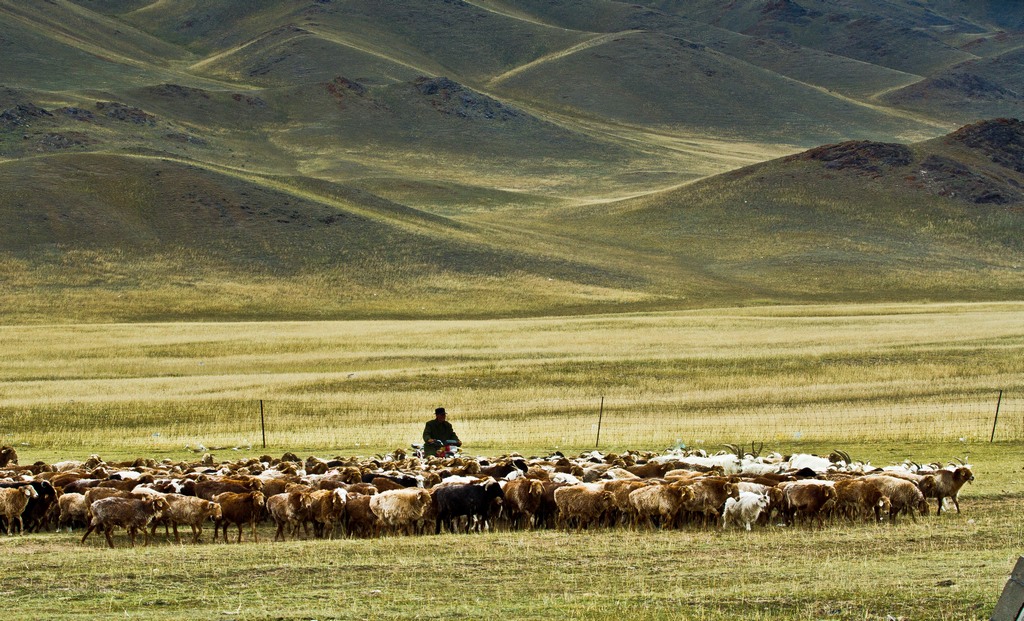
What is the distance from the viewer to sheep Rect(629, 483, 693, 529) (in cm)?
1628

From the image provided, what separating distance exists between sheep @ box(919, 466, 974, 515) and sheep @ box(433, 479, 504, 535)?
20.3ft

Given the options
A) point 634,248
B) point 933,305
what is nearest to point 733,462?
point 933,305

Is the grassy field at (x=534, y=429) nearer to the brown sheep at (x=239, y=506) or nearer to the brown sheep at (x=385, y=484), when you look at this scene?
the brown sheep at (x=239, y=506)

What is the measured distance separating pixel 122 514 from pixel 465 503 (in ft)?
15.3

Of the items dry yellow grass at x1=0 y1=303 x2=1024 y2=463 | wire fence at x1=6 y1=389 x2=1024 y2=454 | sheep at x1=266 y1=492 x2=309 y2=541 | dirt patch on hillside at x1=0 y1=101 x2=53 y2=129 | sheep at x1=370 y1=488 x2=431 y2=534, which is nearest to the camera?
sheep at x1=370 y1=488 x2=431 y2=534

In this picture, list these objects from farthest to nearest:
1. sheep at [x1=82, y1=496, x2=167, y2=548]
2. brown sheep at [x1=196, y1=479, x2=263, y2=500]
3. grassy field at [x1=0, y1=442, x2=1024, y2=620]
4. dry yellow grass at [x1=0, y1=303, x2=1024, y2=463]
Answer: dry yellow grass at [x1=0, y1=303, x2=1024, y2=463] < brown sheep at [x1=196, y1=479, x2=263, y2=500] < sheep at [x1=82, y1=496, x2=167, y2=548] < grassy field at [x1=0, y1=442, x2=1024, y2=620]

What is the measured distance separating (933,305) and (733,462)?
5743 centimetres

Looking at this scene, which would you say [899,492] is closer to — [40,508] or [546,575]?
[546,575]

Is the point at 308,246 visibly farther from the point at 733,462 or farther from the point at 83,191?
the point at 733,462

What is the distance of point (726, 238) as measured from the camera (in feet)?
352

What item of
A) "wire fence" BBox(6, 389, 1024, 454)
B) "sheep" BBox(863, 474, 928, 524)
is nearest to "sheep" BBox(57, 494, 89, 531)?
"wire fence" BBox(6, 389, 1024, 454)

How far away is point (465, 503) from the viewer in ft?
55.7

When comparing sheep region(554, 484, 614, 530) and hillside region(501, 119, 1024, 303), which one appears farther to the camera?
hillside region(501, 119, 1024, 303)

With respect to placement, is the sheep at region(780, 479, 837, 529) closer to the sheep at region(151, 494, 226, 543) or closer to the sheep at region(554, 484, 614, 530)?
the sheep at region(554, 484, 614, 530)
